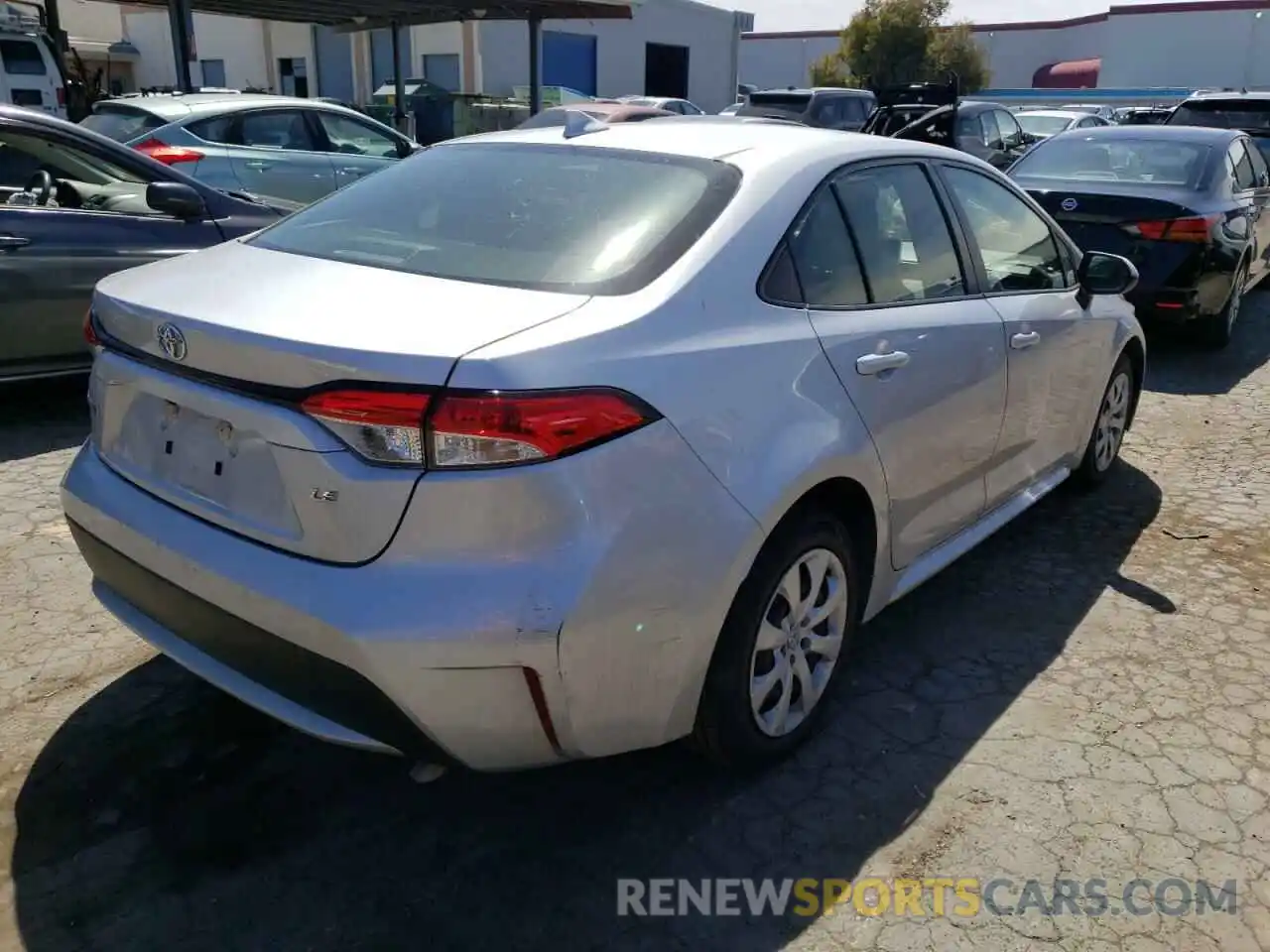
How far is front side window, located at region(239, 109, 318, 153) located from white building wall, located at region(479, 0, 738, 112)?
2253cm

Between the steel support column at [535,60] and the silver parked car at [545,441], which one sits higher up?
the steel support column at [535,60]

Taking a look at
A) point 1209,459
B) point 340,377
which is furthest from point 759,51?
point 340,377

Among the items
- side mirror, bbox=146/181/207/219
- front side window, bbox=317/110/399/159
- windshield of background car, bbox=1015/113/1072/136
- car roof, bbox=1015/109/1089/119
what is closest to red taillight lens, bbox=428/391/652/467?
side mirror, bbox=146/181/207/219

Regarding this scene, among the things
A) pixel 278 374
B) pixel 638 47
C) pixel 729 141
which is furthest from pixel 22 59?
pixel 638 47

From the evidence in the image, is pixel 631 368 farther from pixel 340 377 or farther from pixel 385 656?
pixel 385 656

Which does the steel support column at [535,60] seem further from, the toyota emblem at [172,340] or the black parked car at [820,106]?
the toyota emblem at [172,340]

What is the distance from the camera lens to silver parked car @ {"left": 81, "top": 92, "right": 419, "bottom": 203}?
8.93m

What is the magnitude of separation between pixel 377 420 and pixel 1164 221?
6.30 meters

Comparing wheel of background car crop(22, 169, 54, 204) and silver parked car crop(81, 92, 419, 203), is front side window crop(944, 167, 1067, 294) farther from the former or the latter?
silver parked car crop(81, 92, 419, 203)

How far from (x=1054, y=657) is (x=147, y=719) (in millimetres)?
2736

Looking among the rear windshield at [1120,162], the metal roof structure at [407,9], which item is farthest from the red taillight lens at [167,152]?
the metal roof structure at [407,9]

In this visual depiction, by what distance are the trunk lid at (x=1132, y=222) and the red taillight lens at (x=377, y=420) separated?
19.8 feet

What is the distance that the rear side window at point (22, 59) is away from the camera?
16828 millimetres

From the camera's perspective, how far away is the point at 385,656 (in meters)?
2.01
